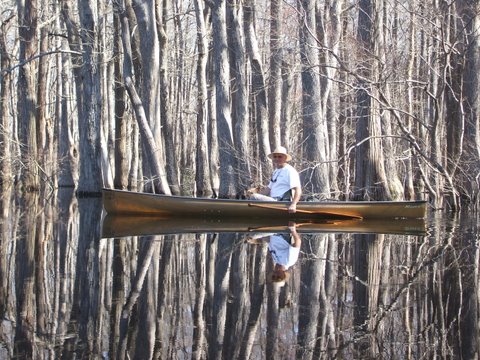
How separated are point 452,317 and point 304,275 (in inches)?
82.4

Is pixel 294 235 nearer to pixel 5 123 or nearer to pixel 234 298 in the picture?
pixel 234 298

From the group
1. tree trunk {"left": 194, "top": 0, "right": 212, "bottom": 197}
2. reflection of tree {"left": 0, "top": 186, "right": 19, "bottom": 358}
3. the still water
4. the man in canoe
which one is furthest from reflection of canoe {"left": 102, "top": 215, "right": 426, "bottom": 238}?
tree trunk {"left": 194, "top": 0, "right": 212, "bottom": 197}

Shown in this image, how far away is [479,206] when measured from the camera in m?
19.0

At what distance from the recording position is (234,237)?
11.9 meters

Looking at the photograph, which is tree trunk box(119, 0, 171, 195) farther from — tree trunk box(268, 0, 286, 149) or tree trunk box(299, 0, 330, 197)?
tree trunk box(268, 0, 286, 149)

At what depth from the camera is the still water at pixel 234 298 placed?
16.2 feet

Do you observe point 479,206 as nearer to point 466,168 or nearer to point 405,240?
point 466,168

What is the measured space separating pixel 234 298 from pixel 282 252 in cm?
301

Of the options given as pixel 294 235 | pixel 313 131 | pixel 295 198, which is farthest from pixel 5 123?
pixel 294 235

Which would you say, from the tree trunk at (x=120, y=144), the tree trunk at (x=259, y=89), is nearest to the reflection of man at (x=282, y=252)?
the tree trunk at (x=259, y=89)

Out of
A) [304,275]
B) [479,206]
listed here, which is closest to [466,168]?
[479,206]

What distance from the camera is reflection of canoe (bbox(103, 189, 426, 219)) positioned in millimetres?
14922

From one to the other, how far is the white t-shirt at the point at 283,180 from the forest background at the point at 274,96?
2291 millimetres

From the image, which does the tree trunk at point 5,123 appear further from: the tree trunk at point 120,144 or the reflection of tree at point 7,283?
the reflection of tree at point 7,283
